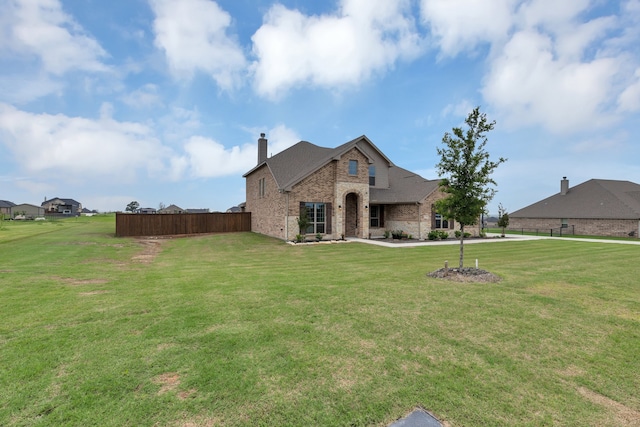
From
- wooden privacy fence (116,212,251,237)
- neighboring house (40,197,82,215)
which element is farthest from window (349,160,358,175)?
neighboring house (40,197,82,215)

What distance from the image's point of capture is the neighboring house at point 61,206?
8200cm

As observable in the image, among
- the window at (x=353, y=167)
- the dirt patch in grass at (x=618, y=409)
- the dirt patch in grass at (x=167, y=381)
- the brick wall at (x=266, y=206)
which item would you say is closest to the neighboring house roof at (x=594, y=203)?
the window at (x=353, y=167)

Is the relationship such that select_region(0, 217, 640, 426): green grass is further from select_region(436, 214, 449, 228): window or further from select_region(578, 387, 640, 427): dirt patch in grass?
select_region(436, 214, 449, 228): window

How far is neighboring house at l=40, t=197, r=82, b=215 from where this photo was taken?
82.0 meters

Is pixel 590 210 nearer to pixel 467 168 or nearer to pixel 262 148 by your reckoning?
pixel 467 168

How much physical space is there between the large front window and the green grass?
39.5 feet

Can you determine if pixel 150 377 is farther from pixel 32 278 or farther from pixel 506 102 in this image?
pixel 506 102

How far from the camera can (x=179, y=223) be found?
971 inches

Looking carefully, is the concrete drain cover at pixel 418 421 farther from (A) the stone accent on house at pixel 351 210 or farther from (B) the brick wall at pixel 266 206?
(A) the stone accent on house at pixel 351 210

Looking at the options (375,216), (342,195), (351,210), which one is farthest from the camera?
(375,216)

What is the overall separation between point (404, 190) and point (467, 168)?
46.7 feet

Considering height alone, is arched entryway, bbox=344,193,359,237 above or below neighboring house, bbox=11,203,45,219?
below

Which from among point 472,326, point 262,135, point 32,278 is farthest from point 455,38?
point 32,278

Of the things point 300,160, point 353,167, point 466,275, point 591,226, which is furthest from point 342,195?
point 591,226
